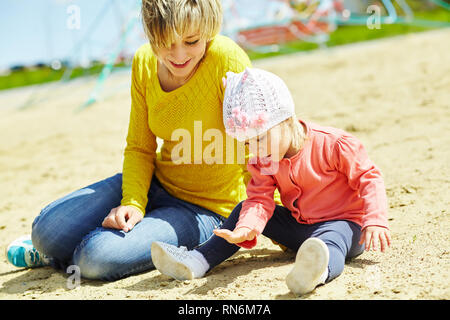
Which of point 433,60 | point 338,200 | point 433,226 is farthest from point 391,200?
point 433,60

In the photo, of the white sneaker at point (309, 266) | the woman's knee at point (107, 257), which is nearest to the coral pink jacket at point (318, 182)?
the white sneaker at point (309, 266)

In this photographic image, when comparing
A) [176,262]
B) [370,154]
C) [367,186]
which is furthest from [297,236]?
[370,154]

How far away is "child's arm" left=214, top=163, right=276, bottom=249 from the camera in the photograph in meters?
1.62

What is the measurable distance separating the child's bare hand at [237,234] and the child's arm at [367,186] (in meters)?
0.32

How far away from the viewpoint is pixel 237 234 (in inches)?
63.2

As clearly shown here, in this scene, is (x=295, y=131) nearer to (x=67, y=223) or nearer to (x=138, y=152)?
(x=138, y=152)

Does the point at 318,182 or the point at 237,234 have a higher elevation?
the point at 318,182

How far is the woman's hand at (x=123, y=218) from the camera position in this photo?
185cm

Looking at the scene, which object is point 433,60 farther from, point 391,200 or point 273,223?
point 273,223

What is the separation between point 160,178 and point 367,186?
84 cm

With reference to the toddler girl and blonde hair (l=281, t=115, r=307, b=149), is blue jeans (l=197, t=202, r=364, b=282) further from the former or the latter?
blonde hair (l=281, t=115, r=307, b=149)

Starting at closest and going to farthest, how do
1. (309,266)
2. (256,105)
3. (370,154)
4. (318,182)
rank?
(309,266) → (256,105) → (318,182) → (370,154)

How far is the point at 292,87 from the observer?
5254 mm

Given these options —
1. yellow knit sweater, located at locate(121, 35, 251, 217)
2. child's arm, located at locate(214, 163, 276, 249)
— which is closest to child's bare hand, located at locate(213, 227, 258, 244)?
child's arm, located at locate(214, 163, 276, 249)
